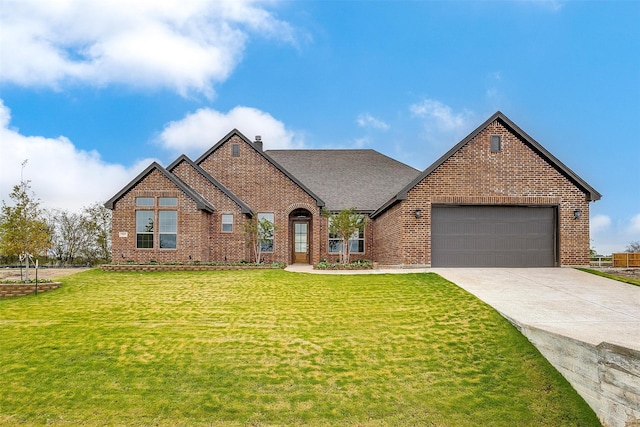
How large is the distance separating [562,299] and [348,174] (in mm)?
16560


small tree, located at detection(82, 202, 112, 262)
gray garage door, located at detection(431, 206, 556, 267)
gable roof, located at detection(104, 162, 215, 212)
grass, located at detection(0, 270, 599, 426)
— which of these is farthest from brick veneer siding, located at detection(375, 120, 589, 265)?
small tree, located at detection(82, 202, 112, 262)

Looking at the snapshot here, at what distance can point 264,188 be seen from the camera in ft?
75.3

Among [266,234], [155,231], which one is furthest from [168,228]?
[266,234]

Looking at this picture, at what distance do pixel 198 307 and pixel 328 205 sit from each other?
12.9 meters

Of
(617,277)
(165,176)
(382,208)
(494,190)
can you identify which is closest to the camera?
(617,277)

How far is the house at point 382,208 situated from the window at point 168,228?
0.05m

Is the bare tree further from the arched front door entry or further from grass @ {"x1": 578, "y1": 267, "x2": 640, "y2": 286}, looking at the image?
grass @ {"x1": 578, "y1": 267, "x2": 640, "y2": 286}

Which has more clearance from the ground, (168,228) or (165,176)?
(165,176)

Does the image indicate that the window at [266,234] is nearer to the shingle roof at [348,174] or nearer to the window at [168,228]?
the shingle roof at [348,174]

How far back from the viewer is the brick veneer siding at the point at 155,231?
65.0ft

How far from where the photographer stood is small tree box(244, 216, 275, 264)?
20827 millimetres

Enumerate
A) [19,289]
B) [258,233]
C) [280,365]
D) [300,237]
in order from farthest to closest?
[300,237] → [258,233] → [19,289] → [280,365]

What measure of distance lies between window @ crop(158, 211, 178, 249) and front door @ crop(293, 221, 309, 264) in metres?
6.63

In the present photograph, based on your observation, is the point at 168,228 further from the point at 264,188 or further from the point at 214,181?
the point at 264,188
